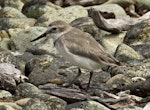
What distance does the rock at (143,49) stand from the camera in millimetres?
12453

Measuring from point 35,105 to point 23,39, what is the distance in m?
5.36

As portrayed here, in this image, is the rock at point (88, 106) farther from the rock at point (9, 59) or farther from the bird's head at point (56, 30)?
the rock at point (9, 59)

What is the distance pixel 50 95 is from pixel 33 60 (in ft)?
6.97

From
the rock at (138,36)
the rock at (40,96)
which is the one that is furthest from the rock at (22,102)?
the rock at (138,36)

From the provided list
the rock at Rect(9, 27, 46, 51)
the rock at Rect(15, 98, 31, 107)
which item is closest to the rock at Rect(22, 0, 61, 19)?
the rock at Rect(9, 27, 46, 51)

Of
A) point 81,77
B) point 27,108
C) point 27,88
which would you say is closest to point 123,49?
point 81,77

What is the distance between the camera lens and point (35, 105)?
826 centimetres

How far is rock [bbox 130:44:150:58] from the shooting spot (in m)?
12.5

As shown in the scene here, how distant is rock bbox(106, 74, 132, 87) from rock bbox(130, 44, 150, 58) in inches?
76.1

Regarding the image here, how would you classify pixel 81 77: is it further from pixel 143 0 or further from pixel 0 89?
pixel 143 0

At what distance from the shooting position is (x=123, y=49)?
39.6 ft

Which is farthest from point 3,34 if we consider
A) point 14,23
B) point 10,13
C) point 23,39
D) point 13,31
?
point 10,13

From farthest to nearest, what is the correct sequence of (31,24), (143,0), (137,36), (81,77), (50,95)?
1. (143,0)
2. (31,24)
3. (137,36)
4. (81,77)
5. (50,95)

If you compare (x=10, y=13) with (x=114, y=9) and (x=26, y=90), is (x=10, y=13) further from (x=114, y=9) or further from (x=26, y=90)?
(x=26, y=90)
